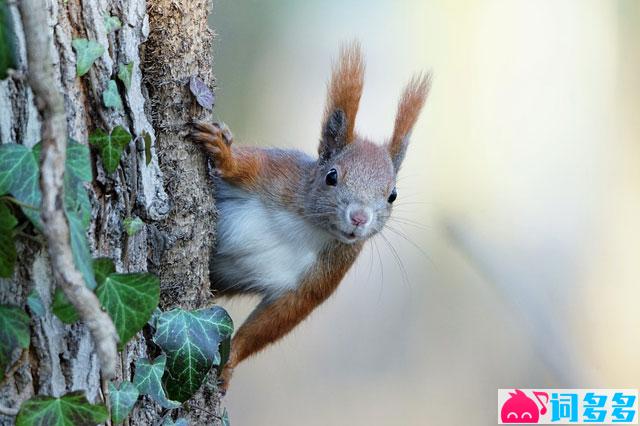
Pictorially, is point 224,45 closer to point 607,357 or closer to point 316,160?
point 316,160

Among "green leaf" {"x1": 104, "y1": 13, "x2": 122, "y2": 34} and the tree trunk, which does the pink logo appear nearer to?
the tree trunk

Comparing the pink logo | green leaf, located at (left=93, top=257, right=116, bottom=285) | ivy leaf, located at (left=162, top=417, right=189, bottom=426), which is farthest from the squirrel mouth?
the pink logo

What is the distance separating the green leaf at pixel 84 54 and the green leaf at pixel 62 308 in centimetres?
28

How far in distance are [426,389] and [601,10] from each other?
139cm

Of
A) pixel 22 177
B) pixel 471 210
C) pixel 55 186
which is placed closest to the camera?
pixel 55 186

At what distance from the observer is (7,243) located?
839 mm

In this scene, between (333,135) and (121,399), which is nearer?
(121,399)

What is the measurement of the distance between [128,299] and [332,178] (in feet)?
2.67

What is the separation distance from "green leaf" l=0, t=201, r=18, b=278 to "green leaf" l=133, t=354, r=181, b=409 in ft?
0.99

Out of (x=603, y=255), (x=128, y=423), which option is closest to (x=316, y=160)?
(x=128, y=423)

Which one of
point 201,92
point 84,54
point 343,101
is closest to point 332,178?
point 343,101

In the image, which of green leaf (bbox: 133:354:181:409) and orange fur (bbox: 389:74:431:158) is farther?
orange fur (bbox: 389:74:431:158)

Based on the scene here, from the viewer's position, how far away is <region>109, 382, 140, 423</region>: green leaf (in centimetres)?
101

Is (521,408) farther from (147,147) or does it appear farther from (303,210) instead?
(147,147)
